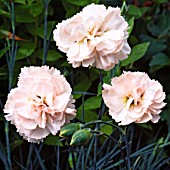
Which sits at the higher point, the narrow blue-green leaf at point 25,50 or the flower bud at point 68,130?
the narrow blue-green leaf at point 25,50

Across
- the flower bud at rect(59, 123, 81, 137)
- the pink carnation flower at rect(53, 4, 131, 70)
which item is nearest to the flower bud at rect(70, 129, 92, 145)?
the flower bud at rect(59, 123, 81, 137)

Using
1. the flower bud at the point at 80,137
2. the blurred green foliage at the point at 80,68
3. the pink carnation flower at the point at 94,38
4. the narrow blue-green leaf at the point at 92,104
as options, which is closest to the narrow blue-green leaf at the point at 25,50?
the blurred green foliage at the point at 80,68

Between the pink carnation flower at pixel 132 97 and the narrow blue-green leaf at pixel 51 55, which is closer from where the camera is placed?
the pink carnation flower at pixel 132 97

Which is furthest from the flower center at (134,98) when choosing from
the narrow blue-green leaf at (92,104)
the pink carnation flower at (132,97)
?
the narrow blue-green leaf at (92,104)

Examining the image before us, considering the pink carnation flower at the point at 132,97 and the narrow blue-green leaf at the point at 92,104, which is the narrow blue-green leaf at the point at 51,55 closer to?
the narrow blue-green leaf at the point at 92,104

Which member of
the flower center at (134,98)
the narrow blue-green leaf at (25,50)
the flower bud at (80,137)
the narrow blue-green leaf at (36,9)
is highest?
the narrow blue-green leaf at (36,9)

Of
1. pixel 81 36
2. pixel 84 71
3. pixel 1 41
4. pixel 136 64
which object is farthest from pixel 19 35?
pixel 81 36
